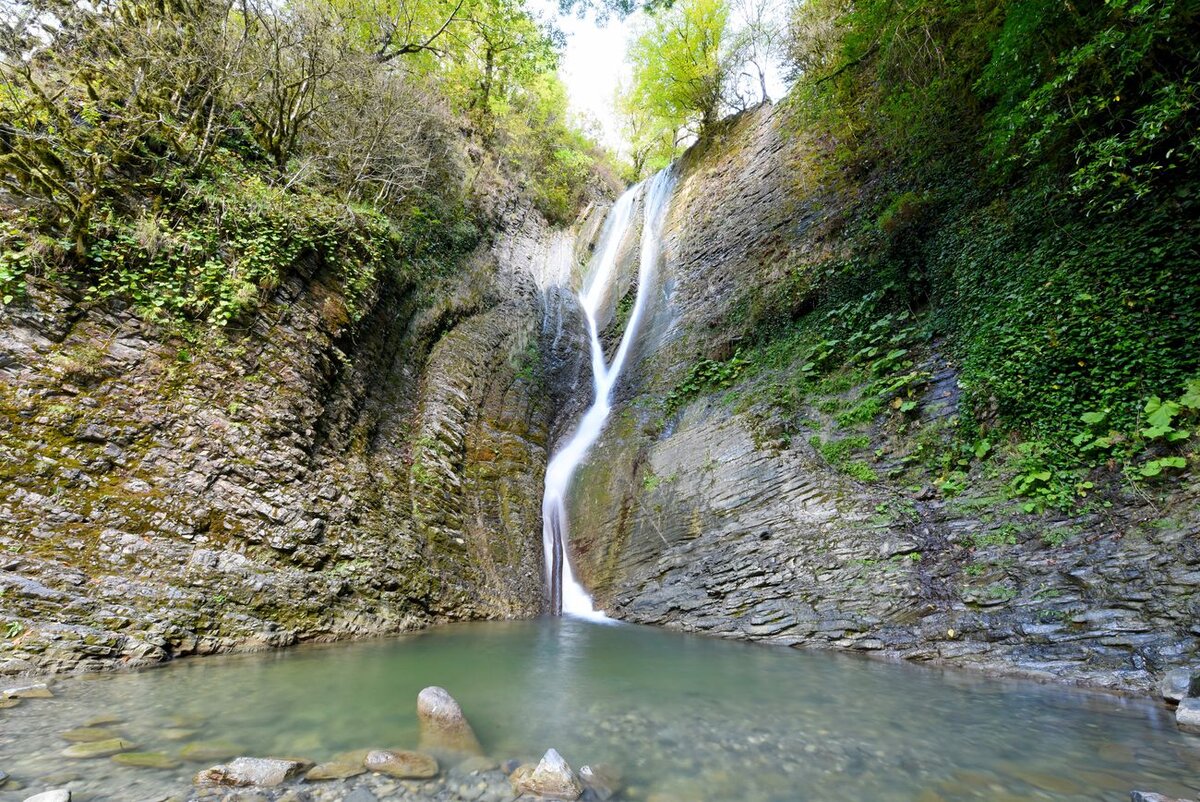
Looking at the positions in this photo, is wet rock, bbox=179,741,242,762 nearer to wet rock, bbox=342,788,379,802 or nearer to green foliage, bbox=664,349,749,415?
wet rock, bbox=342,788,379,802

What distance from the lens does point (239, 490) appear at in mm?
4965

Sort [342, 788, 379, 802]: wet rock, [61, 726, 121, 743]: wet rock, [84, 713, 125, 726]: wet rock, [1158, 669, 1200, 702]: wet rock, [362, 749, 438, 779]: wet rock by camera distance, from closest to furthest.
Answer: [342, 788, 379, 802]: wet rock < [362, 749, 438, 779]: wet rock < [61, 726, 121, 743]: wet rock < [84, 713, 125, 726]: wet rock < [1158, 669, 1200, 702]: wet rock

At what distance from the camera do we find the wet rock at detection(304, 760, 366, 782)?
2.35m

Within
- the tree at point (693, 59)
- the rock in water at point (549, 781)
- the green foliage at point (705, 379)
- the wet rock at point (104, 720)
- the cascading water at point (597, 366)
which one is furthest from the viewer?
the tree at point (693, 59)

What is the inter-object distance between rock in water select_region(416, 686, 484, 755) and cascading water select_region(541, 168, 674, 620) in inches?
174

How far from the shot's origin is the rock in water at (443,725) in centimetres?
277

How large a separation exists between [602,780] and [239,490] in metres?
4.65

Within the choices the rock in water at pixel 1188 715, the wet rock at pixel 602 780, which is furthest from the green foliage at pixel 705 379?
the wet rock at pixel 602 780

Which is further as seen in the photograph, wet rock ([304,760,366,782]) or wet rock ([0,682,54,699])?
wet rock ([0,682,54,699])

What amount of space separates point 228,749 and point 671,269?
11369 millimetres

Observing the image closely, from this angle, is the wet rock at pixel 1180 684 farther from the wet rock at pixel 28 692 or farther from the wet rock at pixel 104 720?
the wet rock at pixel 28 692

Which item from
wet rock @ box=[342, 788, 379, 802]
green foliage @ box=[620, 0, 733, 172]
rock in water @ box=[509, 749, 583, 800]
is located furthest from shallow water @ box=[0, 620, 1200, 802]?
green foliage @ box=[620, 0, 733, 172]

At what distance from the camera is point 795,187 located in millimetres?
9750

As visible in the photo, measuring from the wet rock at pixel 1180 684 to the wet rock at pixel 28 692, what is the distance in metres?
7.44
